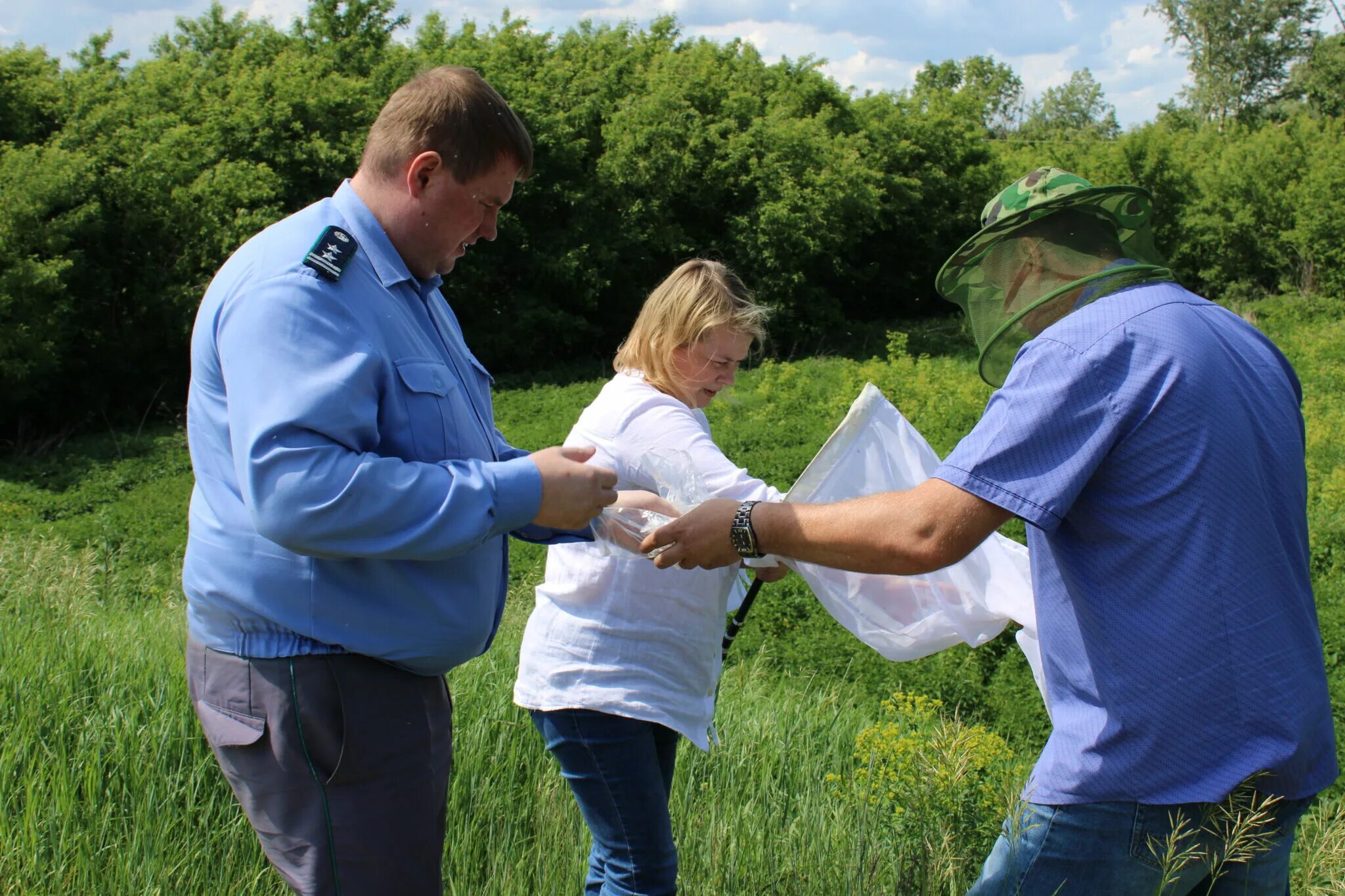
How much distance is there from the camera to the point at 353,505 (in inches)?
71.4

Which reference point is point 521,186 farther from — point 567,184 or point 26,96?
point 26,96

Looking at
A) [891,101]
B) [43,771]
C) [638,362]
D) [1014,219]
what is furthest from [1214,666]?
[891,101]

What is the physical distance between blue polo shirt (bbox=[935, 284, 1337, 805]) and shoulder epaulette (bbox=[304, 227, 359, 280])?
114 centimetres

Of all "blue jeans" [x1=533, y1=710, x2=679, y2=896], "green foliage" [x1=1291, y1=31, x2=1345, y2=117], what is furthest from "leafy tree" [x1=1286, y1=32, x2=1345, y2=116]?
"blue jeans" [x1=533, y1=710, x2=679, y2=896]

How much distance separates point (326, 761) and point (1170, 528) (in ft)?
5.07

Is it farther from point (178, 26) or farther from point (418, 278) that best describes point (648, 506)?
point (178, 26)

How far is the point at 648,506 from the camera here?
2688mm

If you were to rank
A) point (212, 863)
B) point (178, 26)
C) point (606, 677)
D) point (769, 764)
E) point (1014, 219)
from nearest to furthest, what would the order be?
point (1014, 219)
point (606, 677)
point (212, 863)
point (769, 764)
point (178, 26)

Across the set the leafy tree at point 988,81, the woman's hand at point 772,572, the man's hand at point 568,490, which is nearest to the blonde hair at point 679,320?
the woman's hand at point 772,572

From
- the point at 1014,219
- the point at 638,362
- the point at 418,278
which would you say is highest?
the point at 1014,219

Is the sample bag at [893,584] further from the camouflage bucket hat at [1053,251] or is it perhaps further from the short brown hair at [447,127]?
the short brown hair at [447,127]

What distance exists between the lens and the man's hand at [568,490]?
2.09m

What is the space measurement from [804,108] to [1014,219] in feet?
107

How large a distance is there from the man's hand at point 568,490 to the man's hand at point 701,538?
0.36 metres
